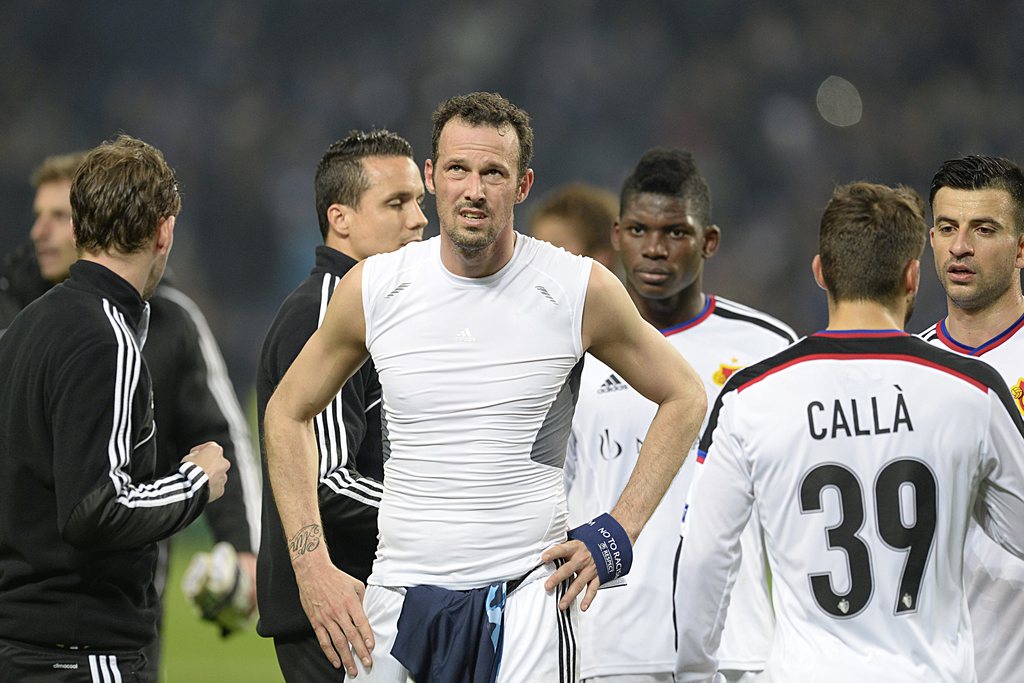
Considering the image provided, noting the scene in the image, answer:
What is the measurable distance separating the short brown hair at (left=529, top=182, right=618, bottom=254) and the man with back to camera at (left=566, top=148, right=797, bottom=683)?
2.77 ft

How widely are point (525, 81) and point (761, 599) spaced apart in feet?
34.6

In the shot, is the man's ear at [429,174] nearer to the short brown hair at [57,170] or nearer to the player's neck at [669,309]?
the player's neck at [669,309]

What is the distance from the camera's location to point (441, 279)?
330 cm

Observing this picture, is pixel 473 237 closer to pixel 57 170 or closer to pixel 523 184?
pixel 523 184

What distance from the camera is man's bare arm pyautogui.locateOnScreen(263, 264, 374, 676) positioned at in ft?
10.7

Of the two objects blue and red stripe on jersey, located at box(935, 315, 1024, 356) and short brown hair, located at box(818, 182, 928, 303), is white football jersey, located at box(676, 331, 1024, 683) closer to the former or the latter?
short brown hair, located at box(818, 182, 928, 303)

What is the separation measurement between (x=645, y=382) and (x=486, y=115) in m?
0.81

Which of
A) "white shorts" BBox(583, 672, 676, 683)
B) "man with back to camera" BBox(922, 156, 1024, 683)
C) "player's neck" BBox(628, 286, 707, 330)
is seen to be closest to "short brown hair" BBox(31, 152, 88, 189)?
"player's neck" BBox(628, 286, 707, 330)

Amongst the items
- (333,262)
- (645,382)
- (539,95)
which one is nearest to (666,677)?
(645,382)

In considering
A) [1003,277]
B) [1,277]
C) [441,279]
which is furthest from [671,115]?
[441,279]

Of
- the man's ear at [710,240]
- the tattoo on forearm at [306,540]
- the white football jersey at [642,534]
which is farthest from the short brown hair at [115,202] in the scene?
the man's ear at [710,240]

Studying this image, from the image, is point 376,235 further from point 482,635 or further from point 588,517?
point 482,635

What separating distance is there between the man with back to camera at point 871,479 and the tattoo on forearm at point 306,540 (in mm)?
1041

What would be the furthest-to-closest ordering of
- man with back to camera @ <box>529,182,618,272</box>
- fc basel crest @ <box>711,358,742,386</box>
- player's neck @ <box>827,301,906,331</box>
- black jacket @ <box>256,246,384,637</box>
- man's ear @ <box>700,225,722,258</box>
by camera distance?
man with back to camera @ <box>529,182,618,272</box>
man's ear @ <box>700,225,722,258</box>
fc basel crest @ <box>711,358,742,386</box>
black jacket @ <box>256,246,384,637</box>
player's neck @ <box>827,301,906,331</box>
